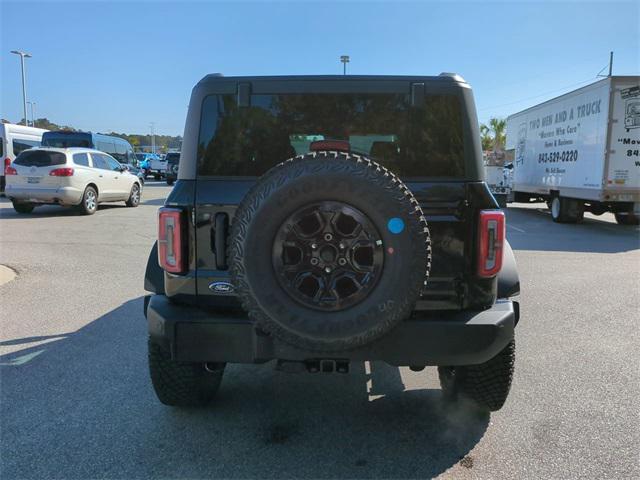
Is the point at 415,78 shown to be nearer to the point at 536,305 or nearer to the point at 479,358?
the point at 479,358

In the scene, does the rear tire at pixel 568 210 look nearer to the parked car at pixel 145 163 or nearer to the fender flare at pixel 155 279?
the fender flare at pixel 155 279

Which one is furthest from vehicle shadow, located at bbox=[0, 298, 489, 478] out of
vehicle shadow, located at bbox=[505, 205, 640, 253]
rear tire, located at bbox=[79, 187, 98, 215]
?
rear tire, located at bbox=[79, 187, 98, 215]

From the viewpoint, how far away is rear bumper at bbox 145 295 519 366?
2539mm

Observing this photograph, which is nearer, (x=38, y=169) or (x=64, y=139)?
(x=38, y=169)

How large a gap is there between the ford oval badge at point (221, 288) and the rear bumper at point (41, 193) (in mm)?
11439

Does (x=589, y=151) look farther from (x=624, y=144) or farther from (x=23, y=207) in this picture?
(x=23, y=207)

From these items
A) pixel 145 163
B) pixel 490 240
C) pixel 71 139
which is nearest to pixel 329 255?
pixel 490 240

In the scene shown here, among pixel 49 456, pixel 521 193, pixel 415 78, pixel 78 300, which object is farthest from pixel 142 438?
pixel 521 193

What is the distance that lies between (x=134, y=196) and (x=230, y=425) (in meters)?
14.4

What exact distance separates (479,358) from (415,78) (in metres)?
1.59

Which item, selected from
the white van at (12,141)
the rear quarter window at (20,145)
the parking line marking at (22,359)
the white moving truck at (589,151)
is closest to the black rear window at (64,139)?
the rear quarter window at (20,145)

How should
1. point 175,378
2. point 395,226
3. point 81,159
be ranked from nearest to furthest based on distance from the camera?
point 395,226
point 175,378
point 81,159

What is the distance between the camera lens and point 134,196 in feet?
53.3

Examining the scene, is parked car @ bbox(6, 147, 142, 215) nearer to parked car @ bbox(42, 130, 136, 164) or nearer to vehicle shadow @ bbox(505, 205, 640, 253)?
parked car @ bbox(42, 130, 136, 164)
